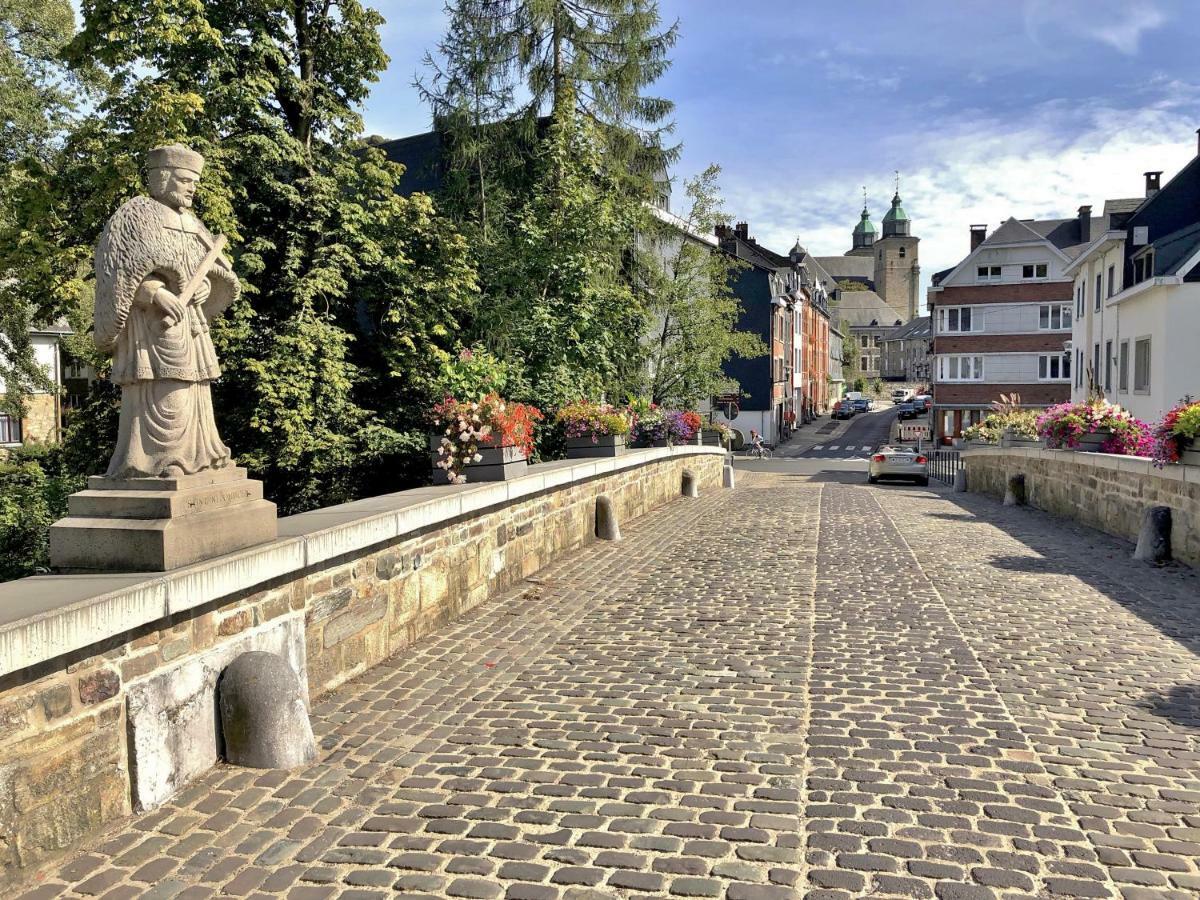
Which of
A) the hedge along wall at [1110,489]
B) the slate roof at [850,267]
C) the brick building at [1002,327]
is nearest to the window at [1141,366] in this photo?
the hedge along wall at [1110,489]

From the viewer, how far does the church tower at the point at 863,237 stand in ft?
529

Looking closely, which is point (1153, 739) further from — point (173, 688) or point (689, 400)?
point (689, 400)

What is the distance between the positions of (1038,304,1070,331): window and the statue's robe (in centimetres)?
5146

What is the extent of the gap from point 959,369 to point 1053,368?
4683mm

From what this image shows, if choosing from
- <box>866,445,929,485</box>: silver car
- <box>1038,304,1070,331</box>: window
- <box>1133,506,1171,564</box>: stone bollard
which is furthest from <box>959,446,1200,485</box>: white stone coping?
<box>1038,304,1070,331</box>: window

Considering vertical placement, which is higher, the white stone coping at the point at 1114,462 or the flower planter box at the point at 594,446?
the flower planter box at the point at 594,446

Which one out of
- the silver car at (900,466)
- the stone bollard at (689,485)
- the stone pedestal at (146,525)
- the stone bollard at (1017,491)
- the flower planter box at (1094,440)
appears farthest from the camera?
the silver car at (900,466)

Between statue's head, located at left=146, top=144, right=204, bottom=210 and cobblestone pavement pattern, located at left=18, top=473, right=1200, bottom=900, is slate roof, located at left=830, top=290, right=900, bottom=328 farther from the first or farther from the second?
statue's head, located at left=146, top=144, right=204, bottom=210

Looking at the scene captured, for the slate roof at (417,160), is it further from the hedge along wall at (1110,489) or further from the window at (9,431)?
the window at (9,431)

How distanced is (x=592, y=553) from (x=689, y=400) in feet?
63.9

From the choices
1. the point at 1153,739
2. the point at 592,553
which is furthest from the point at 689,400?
the point at 1153,739

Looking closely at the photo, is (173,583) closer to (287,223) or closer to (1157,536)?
(1157,536)

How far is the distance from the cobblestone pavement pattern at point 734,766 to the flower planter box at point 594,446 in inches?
167

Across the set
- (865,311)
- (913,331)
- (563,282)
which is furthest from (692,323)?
(865,311)
